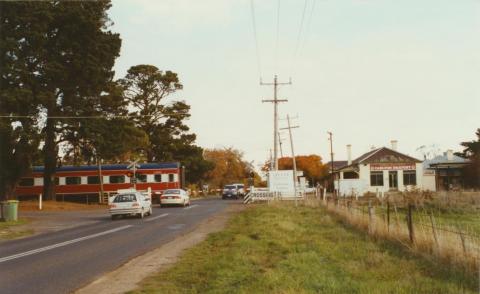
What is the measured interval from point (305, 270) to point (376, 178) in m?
60.4

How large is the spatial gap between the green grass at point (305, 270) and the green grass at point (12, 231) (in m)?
10.2

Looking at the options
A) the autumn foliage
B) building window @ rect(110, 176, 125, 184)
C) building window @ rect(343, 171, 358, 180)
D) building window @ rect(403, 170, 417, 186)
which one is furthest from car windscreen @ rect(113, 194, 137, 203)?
the autumn foliage

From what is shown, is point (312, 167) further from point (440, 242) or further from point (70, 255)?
point (440, 242)

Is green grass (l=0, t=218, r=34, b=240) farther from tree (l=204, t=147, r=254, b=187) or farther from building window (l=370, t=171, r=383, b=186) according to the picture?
tree (l=204, t=147, r=254, b=187)

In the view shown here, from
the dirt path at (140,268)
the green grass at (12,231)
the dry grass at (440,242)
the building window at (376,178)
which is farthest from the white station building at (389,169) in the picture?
the dirt path at (140,268)

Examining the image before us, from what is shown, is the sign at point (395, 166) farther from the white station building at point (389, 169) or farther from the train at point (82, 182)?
the train at point (82, 182)

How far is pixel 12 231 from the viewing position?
24.0 metres

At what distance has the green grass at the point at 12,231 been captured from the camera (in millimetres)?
22123

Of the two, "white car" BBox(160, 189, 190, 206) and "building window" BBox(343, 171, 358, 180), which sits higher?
"building window" BBox(343, 171, 358, 180)

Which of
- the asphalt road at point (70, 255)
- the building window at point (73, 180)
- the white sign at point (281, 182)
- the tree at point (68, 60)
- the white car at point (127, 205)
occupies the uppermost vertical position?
the tree at point (68, 60)

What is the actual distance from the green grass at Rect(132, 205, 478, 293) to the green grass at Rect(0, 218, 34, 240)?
1017 cm

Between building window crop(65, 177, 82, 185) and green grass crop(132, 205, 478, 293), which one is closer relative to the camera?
green grass crop(132, 205, 478, 293)

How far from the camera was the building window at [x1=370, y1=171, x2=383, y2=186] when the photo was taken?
68.4 m

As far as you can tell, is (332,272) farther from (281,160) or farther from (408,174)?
(281,160)
